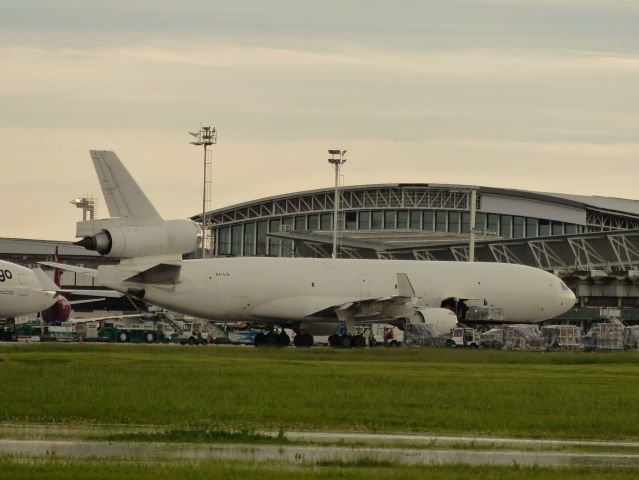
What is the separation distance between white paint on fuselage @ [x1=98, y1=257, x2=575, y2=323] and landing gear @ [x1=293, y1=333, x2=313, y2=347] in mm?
2595

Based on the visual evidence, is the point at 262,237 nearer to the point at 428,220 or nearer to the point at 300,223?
the point at 300,223

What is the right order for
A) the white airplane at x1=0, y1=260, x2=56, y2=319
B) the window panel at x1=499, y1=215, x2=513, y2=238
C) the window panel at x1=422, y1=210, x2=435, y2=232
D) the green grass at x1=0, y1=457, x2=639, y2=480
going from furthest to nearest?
the window panel at x1=422, y1=210, x2=435, y2=232, the window panel at x1=499, y1=215, x2=513, y2=238, the white airplane at x1=0, y1=260, x2=56, y2=319, the green grass at x1=0, y1=457, x2=639, y2=480

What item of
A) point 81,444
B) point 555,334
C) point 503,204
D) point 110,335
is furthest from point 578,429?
point 503,204

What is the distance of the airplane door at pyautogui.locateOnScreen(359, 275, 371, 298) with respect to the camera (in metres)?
73.1

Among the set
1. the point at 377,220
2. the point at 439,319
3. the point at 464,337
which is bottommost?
the point at 464,337

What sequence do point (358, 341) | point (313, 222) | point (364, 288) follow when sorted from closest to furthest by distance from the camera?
point (358, 341) → point (364, 288) → point (313, 222)

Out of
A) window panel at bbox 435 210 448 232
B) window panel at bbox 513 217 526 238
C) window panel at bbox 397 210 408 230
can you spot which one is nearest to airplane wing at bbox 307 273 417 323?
window panel at bbox 513 217 526 238

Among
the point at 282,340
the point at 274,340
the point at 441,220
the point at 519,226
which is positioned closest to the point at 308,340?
the point at 282,340

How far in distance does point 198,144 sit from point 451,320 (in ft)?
170

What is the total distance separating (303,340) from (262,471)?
54327 millimetres

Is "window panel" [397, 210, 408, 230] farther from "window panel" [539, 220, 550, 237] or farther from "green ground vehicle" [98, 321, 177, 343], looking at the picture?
"green ground vehicle" [98, 321, 177, 343]

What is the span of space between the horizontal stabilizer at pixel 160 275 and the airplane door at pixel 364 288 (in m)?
11.7

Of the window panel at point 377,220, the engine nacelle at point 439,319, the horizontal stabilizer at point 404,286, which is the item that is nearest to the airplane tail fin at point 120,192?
the horizontal stabilizer at point 404,286

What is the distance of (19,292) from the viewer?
83688 mm
